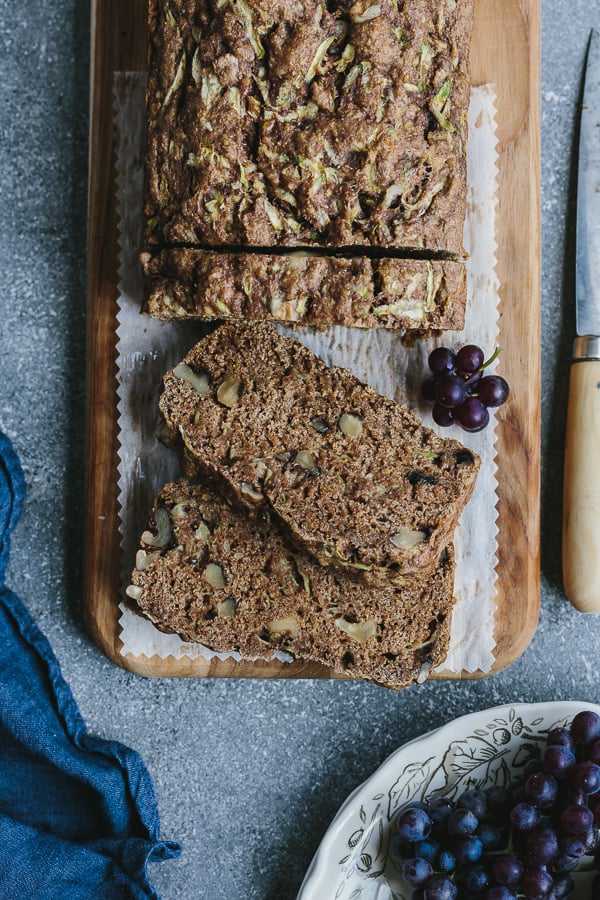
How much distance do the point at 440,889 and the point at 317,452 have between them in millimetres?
1258

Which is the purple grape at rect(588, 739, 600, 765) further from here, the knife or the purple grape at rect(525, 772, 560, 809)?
the knife

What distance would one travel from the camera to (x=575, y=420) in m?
2.71

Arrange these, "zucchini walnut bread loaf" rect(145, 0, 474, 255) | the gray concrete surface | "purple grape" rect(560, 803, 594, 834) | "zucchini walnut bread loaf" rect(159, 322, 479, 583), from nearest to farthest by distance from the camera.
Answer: "zucchini walnut bread loaf" rect(145, 0, 474, 255), "zucchini walnut bread loaf" rect(159, 322, 479, 583), "purple grape" rect(560, 803, 594, 834), the gray concrete surface

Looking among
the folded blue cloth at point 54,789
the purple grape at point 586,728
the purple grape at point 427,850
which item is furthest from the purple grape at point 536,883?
the folded blue cloth at point 54,789

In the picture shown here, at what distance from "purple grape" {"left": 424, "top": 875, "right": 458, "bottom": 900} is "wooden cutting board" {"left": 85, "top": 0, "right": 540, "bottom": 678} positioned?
1.83 feet

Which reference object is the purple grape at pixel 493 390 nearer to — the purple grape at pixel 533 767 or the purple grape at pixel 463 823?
the purple grape at pixel 533 767

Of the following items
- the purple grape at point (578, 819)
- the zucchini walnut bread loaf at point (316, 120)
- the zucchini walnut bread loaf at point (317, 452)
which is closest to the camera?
the zucchini walnut bread loaf at point (316, 120)

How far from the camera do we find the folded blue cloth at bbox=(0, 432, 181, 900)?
8.82ft

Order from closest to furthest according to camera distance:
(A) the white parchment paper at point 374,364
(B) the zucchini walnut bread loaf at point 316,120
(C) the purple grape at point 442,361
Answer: (B) the zucchini walnut bread loaf at point 316,120, (C) the purple grape at point 442,361, (A) the white parchment paper at point 374,364

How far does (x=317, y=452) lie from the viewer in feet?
7.85

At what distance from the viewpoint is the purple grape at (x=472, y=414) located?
2.50m

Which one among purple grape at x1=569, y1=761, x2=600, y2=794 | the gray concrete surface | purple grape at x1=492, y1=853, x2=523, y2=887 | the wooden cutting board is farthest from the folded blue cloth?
purple grape at x1=569, y1=761, x2=600, y2=794

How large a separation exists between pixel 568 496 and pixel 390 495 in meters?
0.68

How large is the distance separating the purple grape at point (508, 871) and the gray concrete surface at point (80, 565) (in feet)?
1.50
